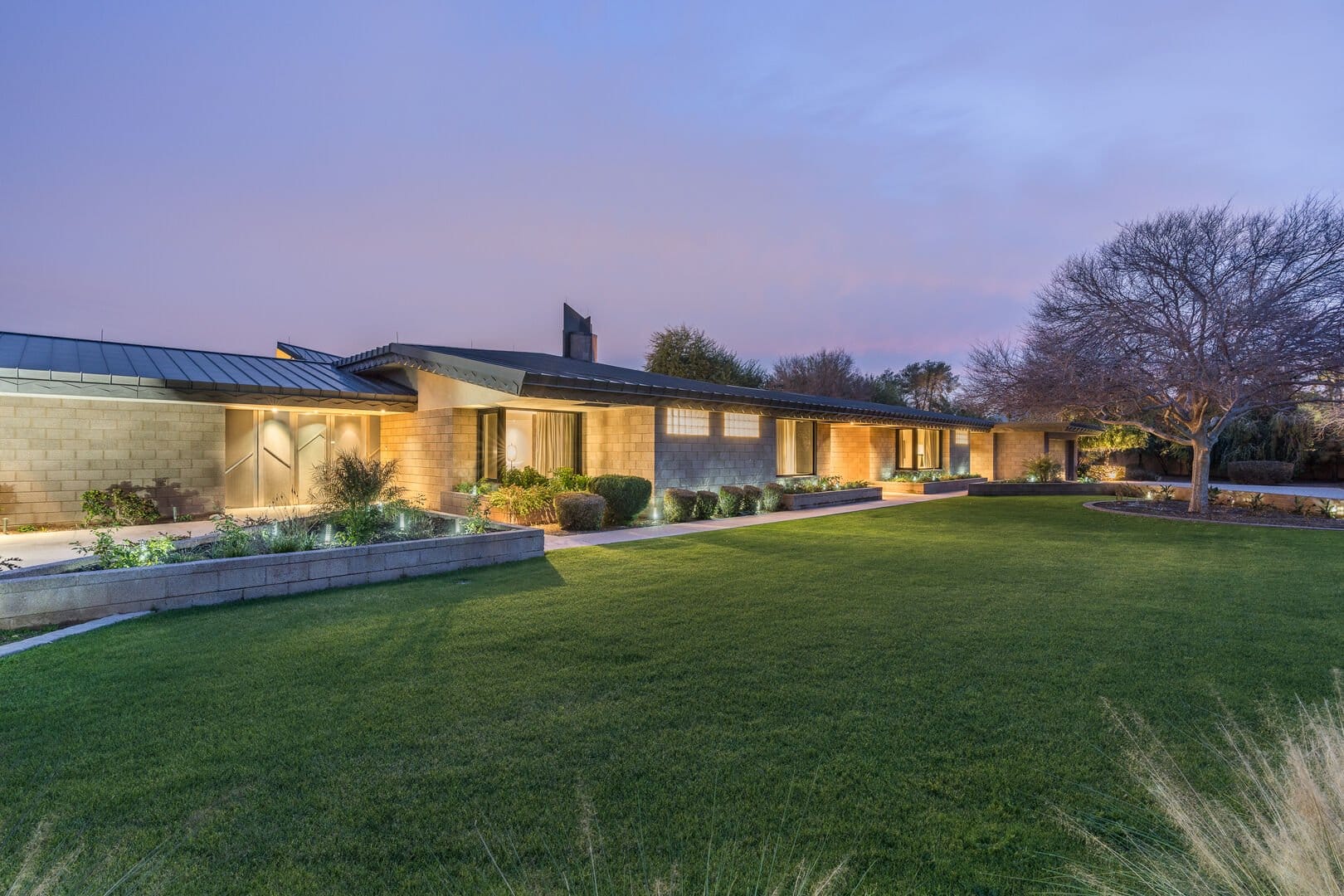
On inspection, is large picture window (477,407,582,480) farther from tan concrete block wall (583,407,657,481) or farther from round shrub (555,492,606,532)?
round shrub (555,492,606,532)

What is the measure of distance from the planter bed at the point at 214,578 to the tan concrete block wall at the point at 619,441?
590cm

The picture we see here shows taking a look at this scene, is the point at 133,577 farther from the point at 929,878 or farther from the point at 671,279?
the point at 671,279

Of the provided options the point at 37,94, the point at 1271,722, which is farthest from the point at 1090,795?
the point at 37,94

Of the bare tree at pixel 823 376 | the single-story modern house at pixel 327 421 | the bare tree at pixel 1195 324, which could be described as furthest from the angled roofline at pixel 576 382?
the bare tree at pixel 823 376

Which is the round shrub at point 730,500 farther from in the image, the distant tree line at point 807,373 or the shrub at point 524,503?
the distant tree line at point 807,373

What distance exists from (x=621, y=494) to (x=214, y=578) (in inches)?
284

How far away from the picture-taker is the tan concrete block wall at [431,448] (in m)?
13.0

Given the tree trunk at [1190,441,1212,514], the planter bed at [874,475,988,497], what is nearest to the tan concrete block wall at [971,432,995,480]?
the planter bed at [874,475,988,497]

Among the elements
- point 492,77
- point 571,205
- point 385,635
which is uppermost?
point 492,77

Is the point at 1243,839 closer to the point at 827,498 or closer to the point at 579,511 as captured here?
the point at 579,511

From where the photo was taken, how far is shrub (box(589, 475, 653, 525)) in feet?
40.6

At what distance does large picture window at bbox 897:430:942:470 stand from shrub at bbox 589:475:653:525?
14.9 meters

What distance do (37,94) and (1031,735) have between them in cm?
2133

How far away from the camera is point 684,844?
2.26m
